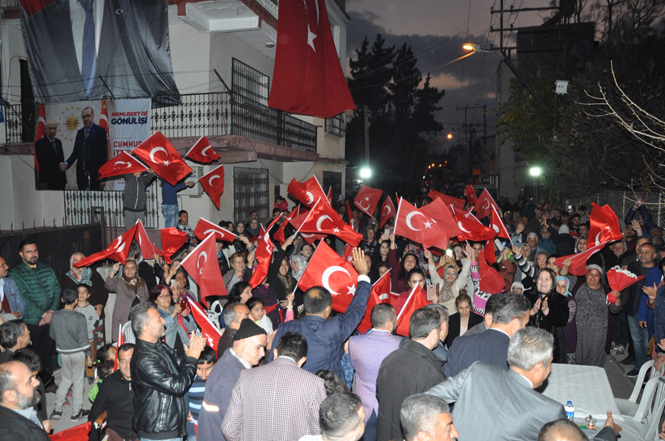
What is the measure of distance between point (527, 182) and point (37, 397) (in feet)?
147

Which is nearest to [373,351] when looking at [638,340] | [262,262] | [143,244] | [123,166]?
[262,262]

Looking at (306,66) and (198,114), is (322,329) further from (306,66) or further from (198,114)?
(306,66)

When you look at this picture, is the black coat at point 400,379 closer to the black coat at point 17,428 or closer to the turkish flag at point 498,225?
the black coat at point 17,428

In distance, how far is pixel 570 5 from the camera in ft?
75.8

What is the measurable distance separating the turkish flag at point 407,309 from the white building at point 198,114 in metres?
8.88

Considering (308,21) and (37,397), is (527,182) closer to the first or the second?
(308,21)

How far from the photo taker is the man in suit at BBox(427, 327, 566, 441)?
3.41 metres

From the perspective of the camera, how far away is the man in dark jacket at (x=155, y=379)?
4.29m

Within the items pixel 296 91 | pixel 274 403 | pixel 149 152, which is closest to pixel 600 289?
pixel 274 403

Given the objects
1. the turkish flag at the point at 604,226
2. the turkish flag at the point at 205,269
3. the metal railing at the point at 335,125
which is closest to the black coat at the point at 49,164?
the turkish flag at the point at 205,269

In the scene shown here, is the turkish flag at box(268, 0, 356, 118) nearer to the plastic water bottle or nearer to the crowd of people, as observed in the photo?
the crowd of people

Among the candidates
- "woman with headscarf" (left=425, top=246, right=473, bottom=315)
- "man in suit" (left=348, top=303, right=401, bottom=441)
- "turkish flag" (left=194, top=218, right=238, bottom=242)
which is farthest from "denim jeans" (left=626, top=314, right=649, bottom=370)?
"turkish flag" (left=194, top=218, right=238, bottom=242)

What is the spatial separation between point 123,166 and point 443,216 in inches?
247

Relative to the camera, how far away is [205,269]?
776 centimetres
